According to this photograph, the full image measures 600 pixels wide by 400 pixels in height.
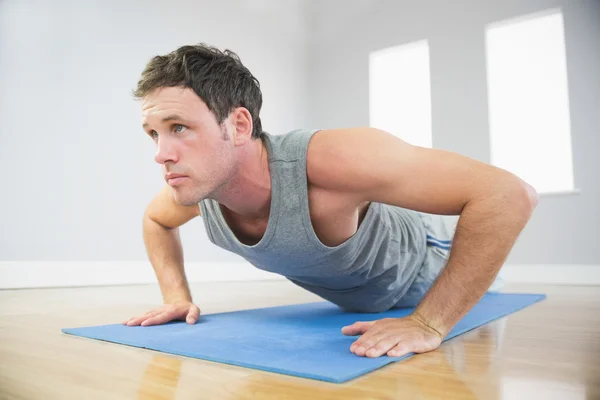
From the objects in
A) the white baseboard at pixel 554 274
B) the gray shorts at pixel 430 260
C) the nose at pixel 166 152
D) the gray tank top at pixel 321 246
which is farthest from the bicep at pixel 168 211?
the white baseboard at pixel 554 274

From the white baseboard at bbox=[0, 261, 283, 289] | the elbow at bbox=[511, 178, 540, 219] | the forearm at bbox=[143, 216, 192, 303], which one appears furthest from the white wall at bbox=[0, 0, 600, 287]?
the elbow at bbox=[511, 178, 540, 219]

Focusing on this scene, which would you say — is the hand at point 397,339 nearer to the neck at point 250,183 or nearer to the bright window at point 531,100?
the neck at point 250,183

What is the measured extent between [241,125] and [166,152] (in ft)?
0.70

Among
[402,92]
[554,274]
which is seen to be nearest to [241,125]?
[554,274]

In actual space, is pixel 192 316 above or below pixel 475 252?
below

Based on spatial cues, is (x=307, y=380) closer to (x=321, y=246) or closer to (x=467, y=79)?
(x=321, y=246)

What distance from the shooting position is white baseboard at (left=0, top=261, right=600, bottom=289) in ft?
9.12

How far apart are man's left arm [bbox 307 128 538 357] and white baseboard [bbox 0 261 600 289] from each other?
2.44 m

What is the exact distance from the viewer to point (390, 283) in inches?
61.9

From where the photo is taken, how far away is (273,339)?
3.49 feet

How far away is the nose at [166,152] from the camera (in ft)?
3.54

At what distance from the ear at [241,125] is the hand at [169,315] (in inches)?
19.9

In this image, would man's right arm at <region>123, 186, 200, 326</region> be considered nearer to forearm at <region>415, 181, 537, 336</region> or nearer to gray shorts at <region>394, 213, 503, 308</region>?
forearm at <region>415, 181, 537, 336</region>

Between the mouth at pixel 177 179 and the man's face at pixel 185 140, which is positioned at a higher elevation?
the man's face at pixel 185 140
